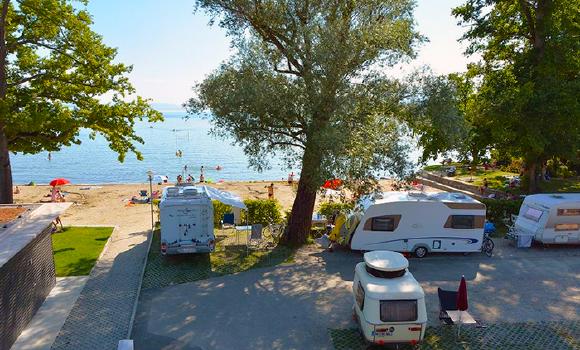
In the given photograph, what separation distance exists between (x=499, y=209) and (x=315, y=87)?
1362 cm

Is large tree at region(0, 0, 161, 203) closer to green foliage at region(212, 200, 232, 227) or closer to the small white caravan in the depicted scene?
green foliage at region(212, 200, 232, 227)

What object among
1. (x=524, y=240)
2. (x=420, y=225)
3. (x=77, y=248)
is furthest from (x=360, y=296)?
(x=77, y=248)

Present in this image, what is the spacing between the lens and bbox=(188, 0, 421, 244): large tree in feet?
49.4

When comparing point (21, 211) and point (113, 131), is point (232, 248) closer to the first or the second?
point (21, 211)

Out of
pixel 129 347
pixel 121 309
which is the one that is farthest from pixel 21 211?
pixel 129 347

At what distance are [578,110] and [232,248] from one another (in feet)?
64.3

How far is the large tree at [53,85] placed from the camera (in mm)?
19969

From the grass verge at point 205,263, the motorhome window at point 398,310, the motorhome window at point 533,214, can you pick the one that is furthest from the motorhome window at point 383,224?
the motorhome window at point 398,310

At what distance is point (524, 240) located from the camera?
60.7ft

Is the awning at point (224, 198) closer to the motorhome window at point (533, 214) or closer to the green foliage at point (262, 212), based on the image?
the green foliage at point (262, 212)

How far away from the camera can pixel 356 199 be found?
17359 mm

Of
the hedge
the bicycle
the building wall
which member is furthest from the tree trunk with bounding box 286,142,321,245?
the hedge

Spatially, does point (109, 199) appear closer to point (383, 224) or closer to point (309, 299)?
point (383, 224)

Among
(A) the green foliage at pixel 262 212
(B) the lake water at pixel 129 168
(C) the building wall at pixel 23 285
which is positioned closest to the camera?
(C) the building wall at pixel 23 285
